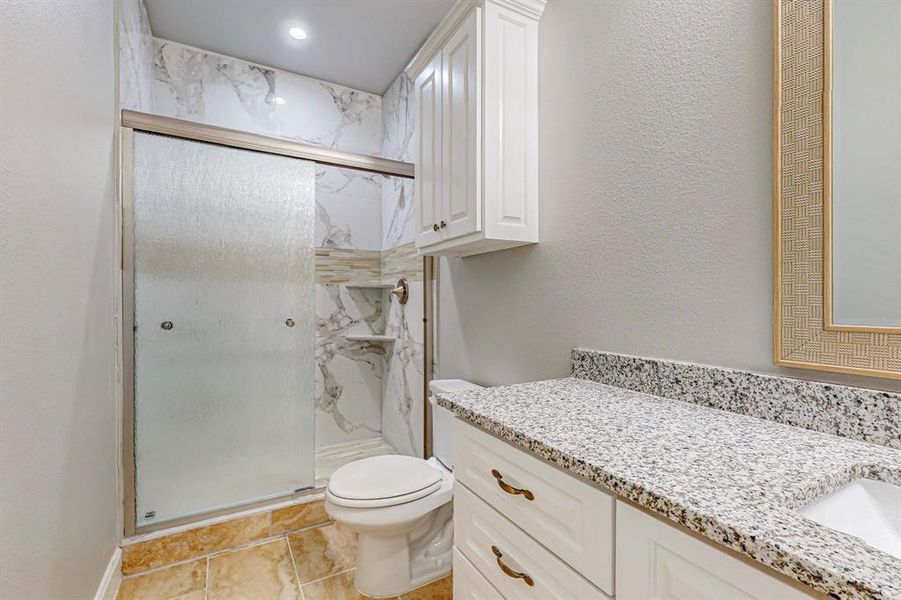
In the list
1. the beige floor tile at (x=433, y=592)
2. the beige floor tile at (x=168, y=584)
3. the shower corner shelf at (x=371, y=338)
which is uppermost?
the shower corner shelf at (x=371, y=338)

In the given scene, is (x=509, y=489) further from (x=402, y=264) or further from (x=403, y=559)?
(x=402, y=264)

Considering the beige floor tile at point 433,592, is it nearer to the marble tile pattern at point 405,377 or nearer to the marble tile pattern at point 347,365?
the marble tile pattern at point 405,377

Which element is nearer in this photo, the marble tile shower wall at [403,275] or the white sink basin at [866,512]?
the white sink basin at [866,512]

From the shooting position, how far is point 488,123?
1.41 meters

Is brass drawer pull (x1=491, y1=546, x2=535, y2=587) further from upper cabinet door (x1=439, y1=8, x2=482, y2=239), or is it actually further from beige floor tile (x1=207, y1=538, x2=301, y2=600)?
beige floor tile (x1=207, y1=538, x2=301, y2=600)

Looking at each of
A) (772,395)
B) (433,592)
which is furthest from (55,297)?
(772,395)

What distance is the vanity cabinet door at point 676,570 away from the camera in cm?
45

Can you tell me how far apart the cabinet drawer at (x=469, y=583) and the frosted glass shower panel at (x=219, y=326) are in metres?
1.34

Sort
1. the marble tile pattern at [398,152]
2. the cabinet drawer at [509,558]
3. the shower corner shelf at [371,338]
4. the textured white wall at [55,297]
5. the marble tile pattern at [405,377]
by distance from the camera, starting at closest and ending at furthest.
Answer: the cabinet drawer at [509,558] → the textured white wall at [55,297] → the marble tile pattern at [405,377] → the marble tile pattern at [398,152] → the shower corner shelf at [371,338]

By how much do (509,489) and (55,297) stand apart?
123cm

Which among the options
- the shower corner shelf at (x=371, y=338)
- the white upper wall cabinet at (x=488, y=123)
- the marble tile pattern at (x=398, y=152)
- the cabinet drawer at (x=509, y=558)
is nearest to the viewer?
the cabinet drawer at (x=509, y=558)

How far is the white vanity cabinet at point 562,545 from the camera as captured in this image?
50 centimetres

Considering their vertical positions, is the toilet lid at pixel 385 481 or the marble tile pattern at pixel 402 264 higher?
the marble tile pattern at pixel 402 264

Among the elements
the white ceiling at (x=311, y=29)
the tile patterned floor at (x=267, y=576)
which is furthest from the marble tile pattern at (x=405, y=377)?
the white ceiling at (x=311, y=29)
